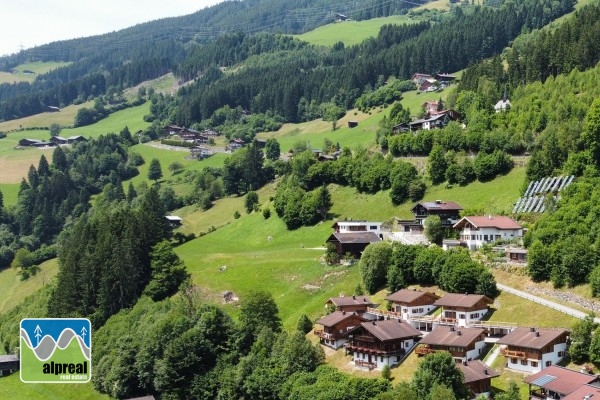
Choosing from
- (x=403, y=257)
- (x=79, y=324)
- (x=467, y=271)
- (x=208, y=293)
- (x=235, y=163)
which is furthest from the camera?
(x=235, y=163)

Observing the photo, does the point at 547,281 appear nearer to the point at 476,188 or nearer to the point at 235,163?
the point at 476,188

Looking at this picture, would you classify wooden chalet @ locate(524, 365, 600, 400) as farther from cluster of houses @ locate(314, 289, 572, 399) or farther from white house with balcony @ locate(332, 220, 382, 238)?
white house with balcony @ locate(332, 220, 382, 238)

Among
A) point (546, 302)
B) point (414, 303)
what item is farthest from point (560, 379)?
point (414, 303)

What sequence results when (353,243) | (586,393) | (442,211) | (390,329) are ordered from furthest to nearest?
(353,243) < (442,211) < (390,329) < (586,393)

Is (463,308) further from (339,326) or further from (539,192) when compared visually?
(539,192)

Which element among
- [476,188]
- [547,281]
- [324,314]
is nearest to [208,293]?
[324,314]

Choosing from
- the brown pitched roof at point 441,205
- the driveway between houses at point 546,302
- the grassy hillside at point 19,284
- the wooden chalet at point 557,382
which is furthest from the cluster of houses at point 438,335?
the grassy hillside at point 19,284

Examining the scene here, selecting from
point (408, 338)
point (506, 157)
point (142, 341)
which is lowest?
point (142, 341)

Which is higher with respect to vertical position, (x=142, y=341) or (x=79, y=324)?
(x=79, y=324)
